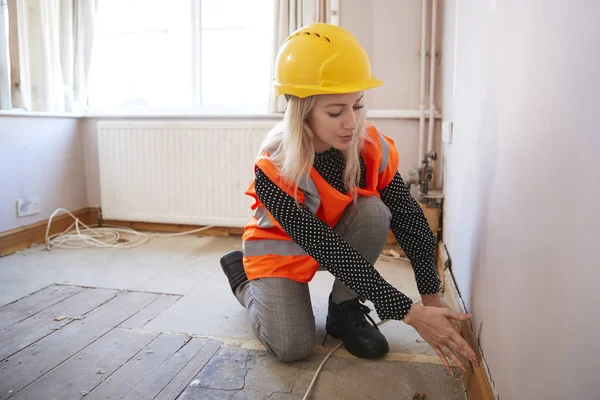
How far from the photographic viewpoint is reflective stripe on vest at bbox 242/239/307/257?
1330 millimetres

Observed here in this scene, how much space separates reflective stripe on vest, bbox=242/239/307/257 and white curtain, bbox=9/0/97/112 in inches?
72.5

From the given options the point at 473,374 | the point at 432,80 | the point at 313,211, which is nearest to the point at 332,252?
the point at 313,211

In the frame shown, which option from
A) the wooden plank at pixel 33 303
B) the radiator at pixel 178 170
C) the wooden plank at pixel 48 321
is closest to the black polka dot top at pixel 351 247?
the wooden plank at pixel 48 321

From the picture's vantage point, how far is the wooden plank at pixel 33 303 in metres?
1.59

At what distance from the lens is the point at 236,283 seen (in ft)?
5.22

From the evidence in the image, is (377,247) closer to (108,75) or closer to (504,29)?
(504,29)

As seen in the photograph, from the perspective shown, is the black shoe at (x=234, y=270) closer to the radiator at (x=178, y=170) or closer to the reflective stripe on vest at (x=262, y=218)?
the reflective stripe on vest at (x=262, y=218)

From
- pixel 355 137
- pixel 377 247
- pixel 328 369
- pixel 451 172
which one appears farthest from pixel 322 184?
pixel 451 172

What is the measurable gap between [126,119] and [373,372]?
2.25m

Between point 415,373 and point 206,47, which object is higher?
point 206,47

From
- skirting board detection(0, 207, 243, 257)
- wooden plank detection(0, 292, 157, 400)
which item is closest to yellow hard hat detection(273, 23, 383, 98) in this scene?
wooden plank detection(0, 292, 157, 400)

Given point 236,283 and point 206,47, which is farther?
point 206,47

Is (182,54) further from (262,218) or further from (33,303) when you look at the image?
(262,218)

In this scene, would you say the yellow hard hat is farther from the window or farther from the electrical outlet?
the electrical outlet
